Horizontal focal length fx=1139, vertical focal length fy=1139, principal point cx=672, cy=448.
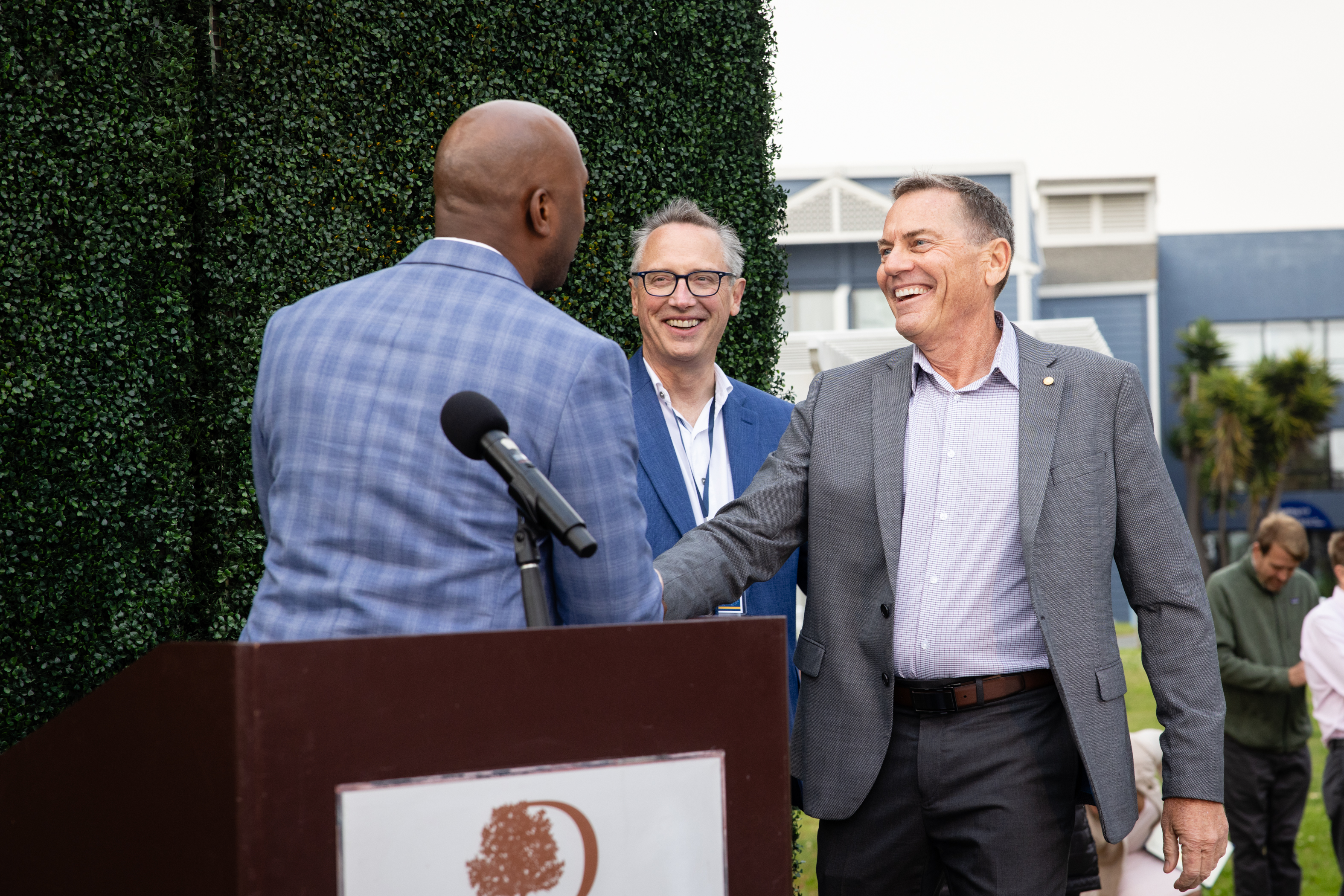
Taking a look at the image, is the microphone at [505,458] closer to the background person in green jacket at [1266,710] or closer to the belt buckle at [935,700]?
the belt buckle at [935,700]

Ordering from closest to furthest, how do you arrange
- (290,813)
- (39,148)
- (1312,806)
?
1. (290,813)
2. (39,148)
3. (1312,806)

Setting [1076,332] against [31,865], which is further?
[1076,332]

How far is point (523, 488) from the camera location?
1.54 meters

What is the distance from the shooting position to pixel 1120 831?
8.41 feet

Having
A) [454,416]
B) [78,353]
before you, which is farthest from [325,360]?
[78,353]

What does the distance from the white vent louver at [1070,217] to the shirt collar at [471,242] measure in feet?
93.8

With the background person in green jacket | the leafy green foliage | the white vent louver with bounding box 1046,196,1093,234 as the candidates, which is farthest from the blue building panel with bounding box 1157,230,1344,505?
the leafy green foliage

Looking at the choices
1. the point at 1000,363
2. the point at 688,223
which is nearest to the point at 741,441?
the point at 688,223

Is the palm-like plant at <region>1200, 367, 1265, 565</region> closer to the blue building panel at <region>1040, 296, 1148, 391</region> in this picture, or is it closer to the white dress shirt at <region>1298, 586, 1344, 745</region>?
the blue building panel at <region>1040, 296, 1148, 391</region>

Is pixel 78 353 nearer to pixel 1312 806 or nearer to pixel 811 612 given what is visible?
pixel 811 612

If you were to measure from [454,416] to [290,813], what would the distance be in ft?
1.79

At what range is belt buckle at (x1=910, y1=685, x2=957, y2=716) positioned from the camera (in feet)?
8.60

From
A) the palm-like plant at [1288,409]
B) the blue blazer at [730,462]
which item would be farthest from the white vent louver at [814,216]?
the blue blazer at [730,462]

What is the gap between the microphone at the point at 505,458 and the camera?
1.50 m
